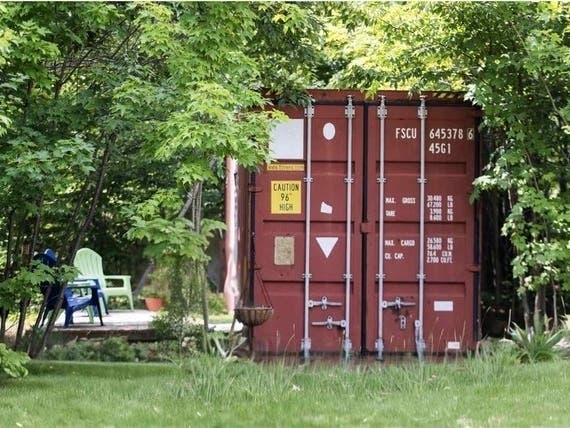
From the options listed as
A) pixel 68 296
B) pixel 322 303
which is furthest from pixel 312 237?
pixel 68 296

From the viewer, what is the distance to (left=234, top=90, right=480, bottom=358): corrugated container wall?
1048 centimetres

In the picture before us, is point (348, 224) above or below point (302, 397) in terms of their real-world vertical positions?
above

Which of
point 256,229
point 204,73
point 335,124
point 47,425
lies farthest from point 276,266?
point 47,425

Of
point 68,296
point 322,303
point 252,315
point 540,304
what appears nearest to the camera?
point 252,315

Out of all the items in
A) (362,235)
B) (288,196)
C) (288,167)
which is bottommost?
(362,235)

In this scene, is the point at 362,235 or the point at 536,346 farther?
the point at 362,235

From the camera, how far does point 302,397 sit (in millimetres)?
7312

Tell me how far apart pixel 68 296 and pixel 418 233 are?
15.4 ft

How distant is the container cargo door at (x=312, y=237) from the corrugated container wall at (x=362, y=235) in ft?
0.04

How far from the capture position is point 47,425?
664 cm

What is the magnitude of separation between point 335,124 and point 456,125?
4.47 ft

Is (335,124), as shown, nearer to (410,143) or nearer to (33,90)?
(410,143)

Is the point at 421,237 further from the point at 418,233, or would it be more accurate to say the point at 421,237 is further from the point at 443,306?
the point at 443,306

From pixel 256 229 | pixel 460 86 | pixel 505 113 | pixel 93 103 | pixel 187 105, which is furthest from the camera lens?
pixel 460 86
